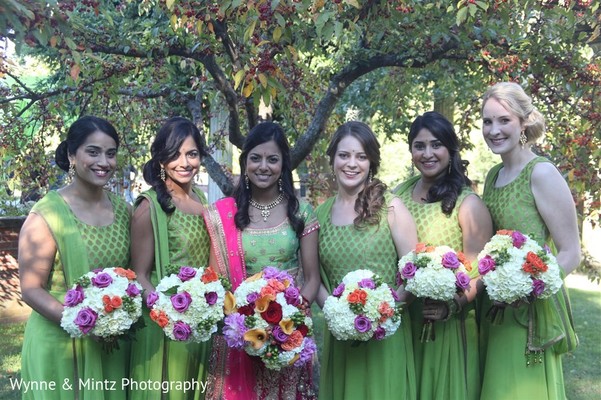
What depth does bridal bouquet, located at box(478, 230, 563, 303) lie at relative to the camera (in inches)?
123

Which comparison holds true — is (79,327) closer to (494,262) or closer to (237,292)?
(237,292)

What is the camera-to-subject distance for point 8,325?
8.84m

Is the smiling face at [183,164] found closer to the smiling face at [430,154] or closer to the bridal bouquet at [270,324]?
the bridal bouquet at [270,324]

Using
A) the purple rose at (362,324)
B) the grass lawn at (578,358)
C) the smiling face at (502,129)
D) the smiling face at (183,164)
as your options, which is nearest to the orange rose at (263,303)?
the purple rose at (362,324)

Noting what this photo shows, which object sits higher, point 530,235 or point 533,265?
point 530,235

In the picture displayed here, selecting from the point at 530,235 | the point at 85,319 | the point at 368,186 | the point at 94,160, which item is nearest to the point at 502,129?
the point at 530,235

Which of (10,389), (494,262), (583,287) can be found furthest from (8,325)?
(583,287)

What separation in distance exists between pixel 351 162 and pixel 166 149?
1.14 metres

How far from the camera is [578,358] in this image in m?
7.61

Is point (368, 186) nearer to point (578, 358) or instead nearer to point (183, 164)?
point (183, 164)

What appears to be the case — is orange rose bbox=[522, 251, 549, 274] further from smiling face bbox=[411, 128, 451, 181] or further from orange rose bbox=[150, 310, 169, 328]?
orange rose bbox=[150, 310, 169, 328]

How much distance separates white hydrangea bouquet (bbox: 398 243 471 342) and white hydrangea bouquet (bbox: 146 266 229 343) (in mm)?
1016

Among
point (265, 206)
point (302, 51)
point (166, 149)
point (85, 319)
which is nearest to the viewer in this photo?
point (85, 319)

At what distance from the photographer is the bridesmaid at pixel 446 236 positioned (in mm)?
3506
